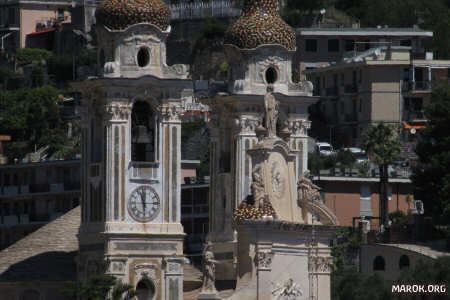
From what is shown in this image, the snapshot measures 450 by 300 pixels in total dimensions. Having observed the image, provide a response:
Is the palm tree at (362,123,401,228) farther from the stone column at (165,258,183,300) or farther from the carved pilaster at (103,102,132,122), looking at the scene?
the carved pilaster at (103,102,132,122)

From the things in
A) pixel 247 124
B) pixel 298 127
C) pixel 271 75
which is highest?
pixel 271 75

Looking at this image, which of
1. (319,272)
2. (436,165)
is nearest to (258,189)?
(319,272)

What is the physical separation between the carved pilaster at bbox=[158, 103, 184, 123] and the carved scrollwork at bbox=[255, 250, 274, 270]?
15.3 metres

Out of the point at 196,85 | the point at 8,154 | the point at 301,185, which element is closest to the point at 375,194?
the point at 196,85

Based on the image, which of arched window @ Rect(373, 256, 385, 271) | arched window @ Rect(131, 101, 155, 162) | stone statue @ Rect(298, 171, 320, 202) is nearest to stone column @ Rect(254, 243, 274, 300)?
stone statue @ Rect(298, 171, 320, 202)

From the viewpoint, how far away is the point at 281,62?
120062mm

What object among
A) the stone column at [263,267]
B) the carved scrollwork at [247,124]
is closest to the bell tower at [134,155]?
the carved scrollwork at [247,124]

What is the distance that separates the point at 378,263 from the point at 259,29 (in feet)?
116

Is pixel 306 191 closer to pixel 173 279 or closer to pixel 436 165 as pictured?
pixel 173 279

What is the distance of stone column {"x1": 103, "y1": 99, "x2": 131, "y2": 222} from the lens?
11456 centimetres

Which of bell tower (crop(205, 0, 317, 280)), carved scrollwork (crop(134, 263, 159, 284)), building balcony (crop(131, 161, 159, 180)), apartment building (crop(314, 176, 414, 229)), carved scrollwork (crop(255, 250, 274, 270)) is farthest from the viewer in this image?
apartment building (crop(314, 176, 414, 229))

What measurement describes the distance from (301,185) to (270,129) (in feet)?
8.27

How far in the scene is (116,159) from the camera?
4515 inches

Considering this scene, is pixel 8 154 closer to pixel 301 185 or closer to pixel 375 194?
pixel 375 194
